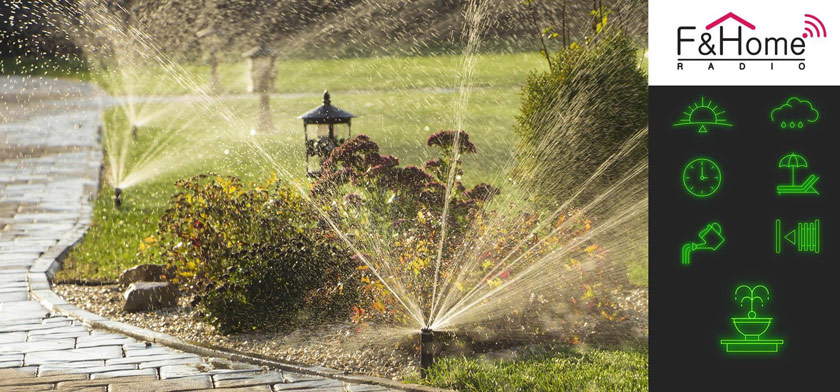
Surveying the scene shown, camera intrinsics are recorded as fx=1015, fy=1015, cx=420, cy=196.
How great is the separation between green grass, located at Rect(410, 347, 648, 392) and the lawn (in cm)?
364

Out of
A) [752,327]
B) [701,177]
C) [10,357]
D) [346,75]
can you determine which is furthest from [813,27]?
[346,75]

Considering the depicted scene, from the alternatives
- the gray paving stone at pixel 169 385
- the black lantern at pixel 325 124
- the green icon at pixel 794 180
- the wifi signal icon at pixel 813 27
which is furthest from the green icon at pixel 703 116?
the black lantern at pixel 325 124

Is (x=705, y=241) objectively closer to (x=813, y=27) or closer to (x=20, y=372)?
(x=813, y=27)

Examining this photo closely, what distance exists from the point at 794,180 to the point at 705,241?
0.31 meters

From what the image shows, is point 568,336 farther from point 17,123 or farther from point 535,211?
point 17,123

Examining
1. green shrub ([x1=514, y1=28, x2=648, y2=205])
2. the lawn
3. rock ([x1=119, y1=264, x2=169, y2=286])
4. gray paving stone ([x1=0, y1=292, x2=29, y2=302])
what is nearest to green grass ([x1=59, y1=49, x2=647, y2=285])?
the lawn

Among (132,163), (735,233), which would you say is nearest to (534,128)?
(735,233)

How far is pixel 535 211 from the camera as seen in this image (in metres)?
6.96

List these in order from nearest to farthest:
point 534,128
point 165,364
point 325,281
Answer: point 165,364, point 325,281, point 534,128

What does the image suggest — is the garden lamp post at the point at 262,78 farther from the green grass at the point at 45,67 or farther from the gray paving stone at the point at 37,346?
the gray paving stone at the point at 37,346

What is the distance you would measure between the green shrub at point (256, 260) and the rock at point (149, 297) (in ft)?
0.47

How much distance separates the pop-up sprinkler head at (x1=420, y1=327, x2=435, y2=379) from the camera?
16.7ft

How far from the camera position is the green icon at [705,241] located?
2.95m

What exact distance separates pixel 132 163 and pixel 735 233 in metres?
13.8
